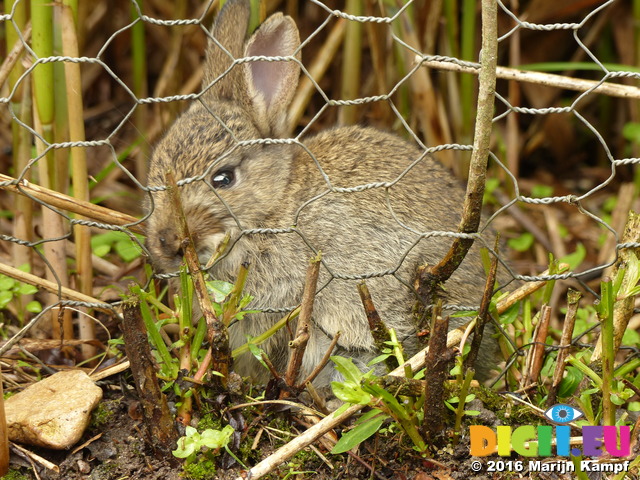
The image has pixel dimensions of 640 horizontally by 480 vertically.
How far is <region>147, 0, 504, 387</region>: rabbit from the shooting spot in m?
2.69

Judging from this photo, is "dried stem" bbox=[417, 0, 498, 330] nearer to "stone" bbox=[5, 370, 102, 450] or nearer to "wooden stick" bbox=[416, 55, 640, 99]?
"wooden stick" bbox=[416, 55, 640, 99]

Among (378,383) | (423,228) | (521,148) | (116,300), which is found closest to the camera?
(378,383)

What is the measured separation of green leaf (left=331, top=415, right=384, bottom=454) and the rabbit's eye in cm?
104

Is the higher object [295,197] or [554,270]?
[295,197]

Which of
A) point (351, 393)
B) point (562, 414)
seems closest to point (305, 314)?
point (351, 393)

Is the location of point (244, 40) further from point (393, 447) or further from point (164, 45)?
point (164, 45)

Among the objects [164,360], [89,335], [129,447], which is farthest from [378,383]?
[89,335]

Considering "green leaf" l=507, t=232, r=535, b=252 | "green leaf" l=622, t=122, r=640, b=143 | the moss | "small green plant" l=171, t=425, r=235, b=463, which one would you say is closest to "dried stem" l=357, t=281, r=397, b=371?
"small green plant" l=171, t=425, r=235, b=463

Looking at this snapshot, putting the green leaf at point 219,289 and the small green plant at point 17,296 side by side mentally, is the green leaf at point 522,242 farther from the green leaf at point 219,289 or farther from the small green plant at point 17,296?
the small green plant at point 17,296

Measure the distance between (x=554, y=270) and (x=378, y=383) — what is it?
2.14 feet

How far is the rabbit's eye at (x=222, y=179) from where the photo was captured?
109 inches

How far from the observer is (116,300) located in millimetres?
3098

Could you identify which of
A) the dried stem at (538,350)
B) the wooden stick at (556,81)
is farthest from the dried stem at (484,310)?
the wooden stick at (556,81)

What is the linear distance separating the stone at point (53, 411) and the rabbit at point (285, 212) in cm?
46
